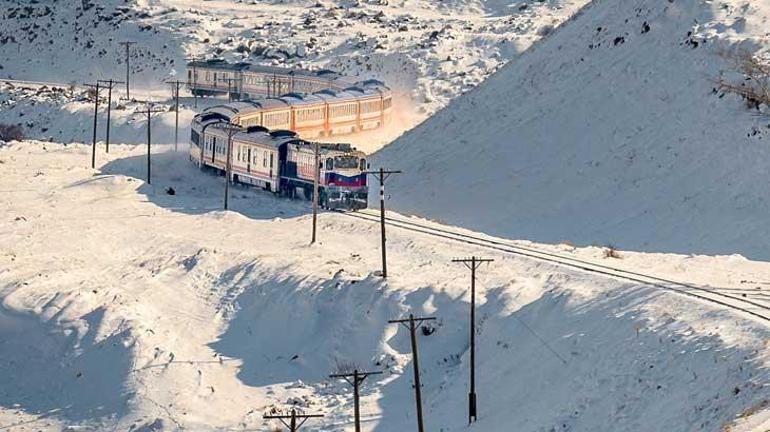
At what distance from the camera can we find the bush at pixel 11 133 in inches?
3930

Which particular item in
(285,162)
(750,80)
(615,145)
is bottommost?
(285,162)

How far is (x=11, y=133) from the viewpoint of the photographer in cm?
10131

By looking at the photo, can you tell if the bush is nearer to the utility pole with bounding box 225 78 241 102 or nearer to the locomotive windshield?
the utility pole with bounding box 225 78 241 102

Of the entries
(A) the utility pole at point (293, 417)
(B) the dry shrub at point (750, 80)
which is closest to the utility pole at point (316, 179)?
(A) the utility pole at point (293, 417)

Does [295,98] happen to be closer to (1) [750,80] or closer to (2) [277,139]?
(2) [277,139]

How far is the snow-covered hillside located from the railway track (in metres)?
53.7

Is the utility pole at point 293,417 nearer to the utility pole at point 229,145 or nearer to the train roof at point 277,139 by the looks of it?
the train roof at point 277,139

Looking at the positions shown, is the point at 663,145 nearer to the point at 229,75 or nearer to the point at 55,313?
the point at 55,313

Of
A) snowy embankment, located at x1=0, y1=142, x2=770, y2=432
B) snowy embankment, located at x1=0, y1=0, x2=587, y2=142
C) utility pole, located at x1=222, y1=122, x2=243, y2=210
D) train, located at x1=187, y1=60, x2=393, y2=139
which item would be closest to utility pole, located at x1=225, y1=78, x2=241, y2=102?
train, located at x1=187, y1=60, x2=393, y2=139

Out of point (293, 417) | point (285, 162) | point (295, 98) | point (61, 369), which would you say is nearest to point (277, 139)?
point (285, 162)

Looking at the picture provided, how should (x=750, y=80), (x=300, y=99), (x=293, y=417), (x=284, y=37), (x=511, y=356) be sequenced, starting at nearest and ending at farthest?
(x=293, y=417) → (x=511, y=356) → (x=750, y=80) → (x=300, y=99) → (x=284, y=37)

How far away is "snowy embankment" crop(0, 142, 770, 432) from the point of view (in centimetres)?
3672

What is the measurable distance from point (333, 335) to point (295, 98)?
144 ft

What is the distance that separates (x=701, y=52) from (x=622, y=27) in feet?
24.4
